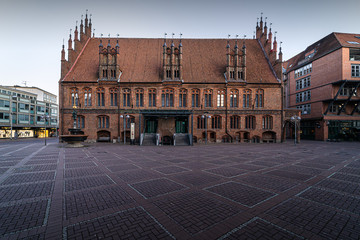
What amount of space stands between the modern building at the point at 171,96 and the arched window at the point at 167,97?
0.12 meters

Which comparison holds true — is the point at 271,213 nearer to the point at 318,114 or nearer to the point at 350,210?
the point at 350,210

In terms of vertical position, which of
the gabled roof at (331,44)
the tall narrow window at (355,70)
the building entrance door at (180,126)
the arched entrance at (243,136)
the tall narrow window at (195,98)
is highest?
the gabled roof at (331,44)

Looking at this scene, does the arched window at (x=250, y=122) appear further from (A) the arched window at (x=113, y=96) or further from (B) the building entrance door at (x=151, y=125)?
(A) the arched window at (x=113, y=96)

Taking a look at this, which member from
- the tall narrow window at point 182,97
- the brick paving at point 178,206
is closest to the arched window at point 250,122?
the tall narrow window at point 182,97

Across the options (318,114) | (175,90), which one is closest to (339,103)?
(318,114)

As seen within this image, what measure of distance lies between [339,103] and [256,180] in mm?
40539

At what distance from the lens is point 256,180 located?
7.67 meters

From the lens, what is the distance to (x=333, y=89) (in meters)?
33.2

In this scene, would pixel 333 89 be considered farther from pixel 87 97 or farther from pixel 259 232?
pixel 87 97

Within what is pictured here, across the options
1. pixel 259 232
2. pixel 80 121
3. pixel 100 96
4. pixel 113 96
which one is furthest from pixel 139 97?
pixel 259 232

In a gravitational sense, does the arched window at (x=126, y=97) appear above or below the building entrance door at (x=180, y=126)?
above

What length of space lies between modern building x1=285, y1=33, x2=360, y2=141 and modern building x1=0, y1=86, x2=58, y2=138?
6033 cm

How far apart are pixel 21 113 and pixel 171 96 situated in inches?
2023

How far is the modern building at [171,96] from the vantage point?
2800 centimetres
